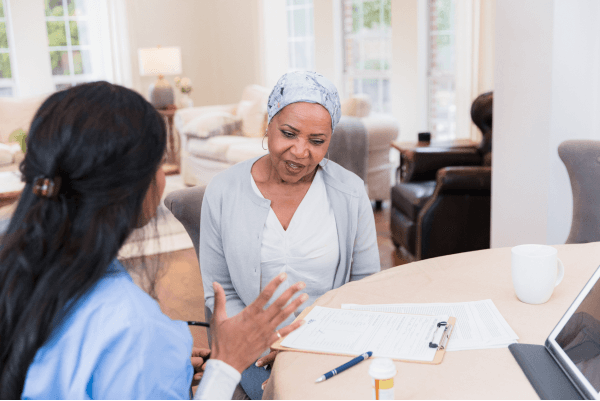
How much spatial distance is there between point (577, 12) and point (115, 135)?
7.36 feet

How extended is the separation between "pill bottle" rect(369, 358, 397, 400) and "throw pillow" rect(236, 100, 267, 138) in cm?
518

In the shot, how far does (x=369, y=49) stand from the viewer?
20.4 ft

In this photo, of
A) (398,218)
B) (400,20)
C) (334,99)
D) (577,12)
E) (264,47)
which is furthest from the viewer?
(264,47)

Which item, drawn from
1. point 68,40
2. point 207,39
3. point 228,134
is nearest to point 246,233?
point 228,134

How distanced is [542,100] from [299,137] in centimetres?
141

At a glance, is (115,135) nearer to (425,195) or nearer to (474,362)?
(474,362)

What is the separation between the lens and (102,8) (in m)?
7.46

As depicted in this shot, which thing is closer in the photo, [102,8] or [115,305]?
[115,305]

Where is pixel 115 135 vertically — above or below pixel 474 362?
above

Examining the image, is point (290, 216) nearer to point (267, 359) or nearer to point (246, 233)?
point (246, 233)

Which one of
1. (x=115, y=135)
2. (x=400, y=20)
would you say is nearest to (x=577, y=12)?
(x=115, y=135)

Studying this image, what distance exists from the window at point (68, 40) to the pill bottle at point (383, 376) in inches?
285

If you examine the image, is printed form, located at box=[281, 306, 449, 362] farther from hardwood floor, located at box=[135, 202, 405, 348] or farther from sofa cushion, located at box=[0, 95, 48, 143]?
sofa cushion, located at box=[0, 95, 48, 143]

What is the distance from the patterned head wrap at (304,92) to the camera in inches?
60.0
